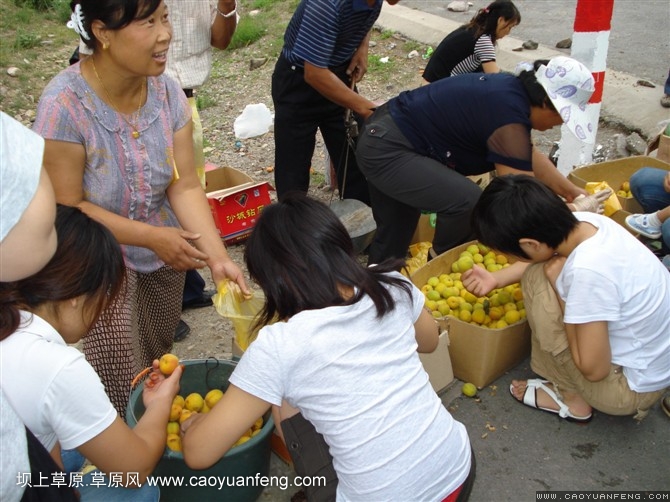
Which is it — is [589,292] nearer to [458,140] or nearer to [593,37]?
[458,140]

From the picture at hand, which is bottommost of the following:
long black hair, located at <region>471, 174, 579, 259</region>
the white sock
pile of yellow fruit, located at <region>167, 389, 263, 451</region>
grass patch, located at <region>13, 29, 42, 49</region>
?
grass patch, located at <region>13, 29, 42, 49</region>

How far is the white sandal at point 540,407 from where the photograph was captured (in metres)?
2.79

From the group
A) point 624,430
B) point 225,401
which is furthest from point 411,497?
point 624,430

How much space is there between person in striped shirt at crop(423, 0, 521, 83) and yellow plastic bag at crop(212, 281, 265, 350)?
3.04 meters

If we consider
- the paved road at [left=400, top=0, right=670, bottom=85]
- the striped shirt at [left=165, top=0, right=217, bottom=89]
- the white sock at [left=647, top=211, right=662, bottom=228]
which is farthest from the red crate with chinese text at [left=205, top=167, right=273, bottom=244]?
the paved road at [left=400, top=0, right=670, bottom=85]

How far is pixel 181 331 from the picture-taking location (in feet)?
11.5

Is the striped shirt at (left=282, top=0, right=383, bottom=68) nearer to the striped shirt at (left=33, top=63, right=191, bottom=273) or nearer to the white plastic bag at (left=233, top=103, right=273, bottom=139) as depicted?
the striped shirt at (left=33, top=63, right=191, bottom=273)

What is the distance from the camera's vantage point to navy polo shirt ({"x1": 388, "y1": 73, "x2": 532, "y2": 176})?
2.85m

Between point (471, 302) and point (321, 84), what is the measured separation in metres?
1.47

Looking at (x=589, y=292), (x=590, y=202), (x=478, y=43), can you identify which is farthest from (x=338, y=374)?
(x=478, y=43)

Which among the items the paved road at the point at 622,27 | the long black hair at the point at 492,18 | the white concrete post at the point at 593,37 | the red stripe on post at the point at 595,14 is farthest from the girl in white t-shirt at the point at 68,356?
the paved road at the point at 622,27

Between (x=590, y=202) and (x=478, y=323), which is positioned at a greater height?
(x=590, y=202)

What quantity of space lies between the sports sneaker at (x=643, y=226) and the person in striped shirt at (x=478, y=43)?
170cm

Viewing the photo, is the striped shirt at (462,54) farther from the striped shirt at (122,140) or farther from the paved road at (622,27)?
the striped shirt at (122,140)
